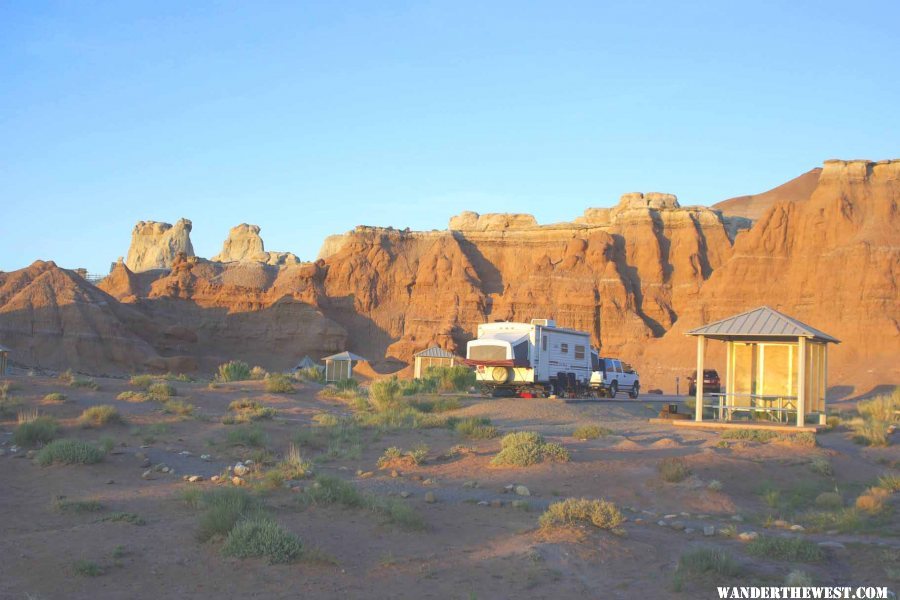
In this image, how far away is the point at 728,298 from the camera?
2591 inches

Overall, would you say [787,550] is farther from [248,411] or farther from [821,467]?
[248,411]

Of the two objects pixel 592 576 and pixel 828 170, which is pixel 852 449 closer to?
pixel 592 576

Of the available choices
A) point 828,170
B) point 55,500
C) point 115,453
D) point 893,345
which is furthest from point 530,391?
point 828,170

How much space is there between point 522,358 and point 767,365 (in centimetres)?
985

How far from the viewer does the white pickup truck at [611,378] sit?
123 feet

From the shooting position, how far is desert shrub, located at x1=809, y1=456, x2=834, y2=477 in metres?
16.1

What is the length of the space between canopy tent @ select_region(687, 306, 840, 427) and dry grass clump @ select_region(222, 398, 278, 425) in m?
11.4

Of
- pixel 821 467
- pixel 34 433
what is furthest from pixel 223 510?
pixel 821 467

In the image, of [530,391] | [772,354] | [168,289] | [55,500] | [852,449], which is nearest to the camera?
[55,500]

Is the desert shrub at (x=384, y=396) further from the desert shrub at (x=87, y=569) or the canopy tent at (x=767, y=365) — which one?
the desert shrub at (x=87, y=569)

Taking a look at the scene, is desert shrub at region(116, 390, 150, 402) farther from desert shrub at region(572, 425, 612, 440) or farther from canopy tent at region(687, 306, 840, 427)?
canopy tent at region(687, 306, 840, 427)

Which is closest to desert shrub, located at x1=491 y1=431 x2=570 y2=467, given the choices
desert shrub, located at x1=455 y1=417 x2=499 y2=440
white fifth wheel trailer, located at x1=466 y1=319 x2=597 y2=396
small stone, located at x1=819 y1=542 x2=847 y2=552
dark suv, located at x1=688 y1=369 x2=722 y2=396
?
desert shrub, located at x1=455 y1=417 x2=499 y2=440

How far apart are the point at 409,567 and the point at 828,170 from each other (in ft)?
210

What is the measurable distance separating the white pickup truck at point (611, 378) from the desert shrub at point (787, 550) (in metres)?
26.7
